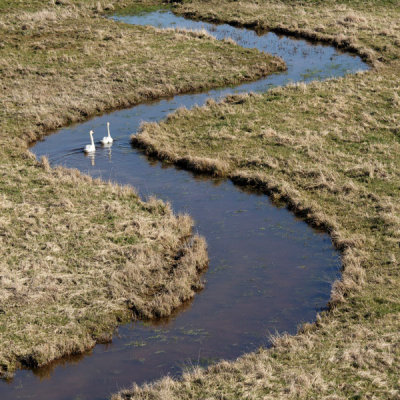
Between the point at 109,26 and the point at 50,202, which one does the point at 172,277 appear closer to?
the point at 50,202

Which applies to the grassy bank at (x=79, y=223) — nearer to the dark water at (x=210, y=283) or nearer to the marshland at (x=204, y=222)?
the marshland at (x=204, y=222)

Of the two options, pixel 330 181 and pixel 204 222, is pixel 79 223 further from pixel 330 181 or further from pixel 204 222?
pixel 330 181

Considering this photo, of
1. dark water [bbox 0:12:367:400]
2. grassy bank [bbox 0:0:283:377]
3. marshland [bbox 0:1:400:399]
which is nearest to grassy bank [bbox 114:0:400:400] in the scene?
marshland [bbox 0:1:400:399]

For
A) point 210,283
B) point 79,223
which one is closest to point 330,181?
point 210,283

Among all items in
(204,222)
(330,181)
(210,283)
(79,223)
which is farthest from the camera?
(330,181)

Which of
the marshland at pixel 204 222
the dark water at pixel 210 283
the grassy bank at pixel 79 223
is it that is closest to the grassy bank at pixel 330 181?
the marshland at pixel 204 222

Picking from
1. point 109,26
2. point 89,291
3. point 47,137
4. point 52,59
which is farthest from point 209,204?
point 109,26

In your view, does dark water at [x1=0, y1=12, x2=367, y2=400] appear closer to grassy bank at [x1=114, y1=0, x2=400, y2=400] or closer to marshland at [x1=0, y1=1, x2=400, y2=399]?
marshland at [x1=0, y1=1, x2=400, y2=399]
